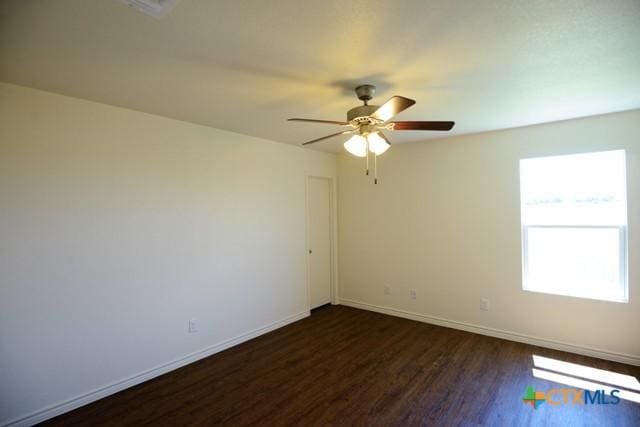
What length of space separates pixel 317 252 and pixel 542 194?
3060 millimetres

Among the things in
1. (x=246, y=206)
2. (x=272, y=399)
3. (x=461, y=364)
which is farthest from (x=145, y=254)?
(x=461, y=364)

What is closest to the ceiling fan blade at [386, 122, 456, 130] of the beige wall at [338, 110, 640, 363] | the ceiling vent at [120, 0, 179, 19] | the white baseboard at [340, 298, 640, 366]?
the ceiling vent at [120, 0, 179, 19]

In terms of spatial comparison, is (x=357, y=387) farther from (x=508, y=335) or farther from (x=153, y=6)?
(x=153, y=6)

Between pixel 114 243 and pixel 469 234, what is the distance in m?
3.87

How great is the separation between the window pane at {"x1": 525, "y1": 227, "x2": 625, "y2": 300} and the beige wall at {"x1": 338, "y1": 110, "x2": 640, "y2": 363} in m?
0.12

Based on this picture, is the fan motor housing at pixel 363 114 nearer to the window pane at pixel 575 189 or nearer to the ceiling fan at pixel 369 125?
the ceiling fan at pixel 369 125

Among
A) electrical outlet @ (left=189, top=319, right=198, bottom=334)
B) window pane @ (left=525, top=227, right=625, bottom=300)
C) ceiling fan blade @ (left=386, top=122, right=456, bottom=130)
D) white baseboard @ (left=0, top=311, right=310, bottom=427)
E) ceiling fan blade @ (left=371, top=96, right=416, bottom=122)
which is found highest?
ceiling fan blade @ (left=371, top=96, right=416, bottom=122)

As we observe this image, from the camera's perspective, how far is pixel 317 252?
5.06 m

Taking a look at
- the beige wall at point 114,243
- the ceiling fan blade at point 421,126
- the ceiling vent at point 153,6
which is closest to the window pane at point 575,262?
the ceiling fan blade at point 421,126

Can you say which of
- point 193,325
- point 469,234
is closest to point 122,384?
point 193,325

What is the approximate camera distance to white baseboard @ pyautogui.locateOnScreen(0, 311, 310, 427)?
2340mm

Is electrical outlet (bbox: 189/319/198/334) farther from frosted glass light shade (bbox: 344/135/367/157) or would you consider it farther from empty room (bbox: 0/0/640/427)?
frosted glass light shade (bbox: 344/135/367/157)

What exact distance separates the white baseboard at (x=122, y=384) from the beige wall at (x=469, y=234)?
1.98 metres

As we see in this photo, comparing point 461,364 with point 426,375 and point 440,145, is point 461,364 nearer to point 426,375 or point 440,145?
point 426,375
